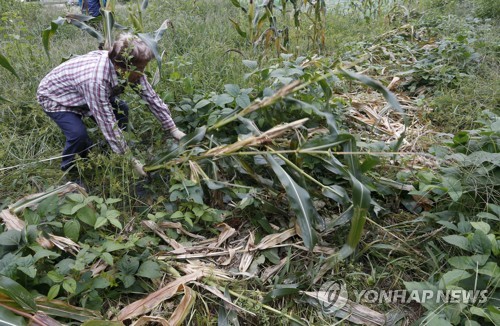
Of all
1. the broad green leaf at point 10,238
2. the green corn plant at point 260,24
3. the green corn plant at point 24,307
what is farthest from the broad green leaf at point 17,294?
the green corn plant at point 260,24

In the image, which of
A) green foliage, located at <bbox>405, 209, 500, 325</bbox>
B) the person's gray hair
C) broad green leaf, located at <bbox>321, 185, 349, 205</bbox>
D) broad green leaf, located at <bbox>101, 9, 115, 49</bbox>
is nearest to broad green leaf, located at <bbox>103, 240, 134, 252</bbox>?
broad green leaf, located at <bbox>321, 185, 349, 205</bbox>

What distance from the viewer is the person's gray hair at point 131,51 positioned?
7.22 ft

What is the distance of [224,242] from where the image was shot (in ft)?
6.45

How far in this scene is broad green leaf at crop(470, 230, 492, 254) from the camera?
1.47m

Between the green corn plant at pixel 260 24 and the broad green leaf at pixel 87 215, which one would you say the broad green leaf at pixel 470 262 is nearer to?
the broad green leaf at pixel 87 215

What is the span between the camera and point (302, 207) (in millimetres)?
1730

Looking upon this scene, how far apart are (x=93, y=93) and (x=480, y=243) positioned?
84.1 inches

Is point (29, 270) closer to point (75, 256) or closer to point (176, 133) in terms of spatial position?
point (75, 256)

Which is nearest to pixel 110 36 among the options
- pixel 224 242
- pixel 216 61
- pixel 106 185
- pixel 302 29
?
pixel 106 185

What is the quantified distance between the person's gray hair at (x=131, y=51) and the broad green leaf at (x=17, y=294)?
1332mm

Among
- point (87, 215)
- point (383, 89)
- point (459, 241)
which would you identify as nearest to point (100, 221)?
point (87, 215)

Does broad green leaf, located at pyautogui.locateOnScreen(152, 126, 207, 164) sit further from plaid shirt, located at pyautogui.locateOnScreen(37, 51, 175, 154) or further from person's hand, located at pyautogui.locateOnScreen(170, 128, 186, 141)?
person's hand, located at pyautogui.locateOnScreen(170, 128, 186, 141)

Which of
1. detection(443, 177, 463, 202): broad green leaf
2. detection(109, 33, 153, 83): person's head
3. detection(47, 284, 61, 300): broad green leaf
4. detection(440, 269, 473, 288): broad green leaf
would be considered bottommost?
detection(440, 269, 473, 288): broad green leaf

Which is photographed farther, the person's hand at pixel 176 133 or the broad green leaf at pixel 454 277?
the person's hand at pixel 176 133
